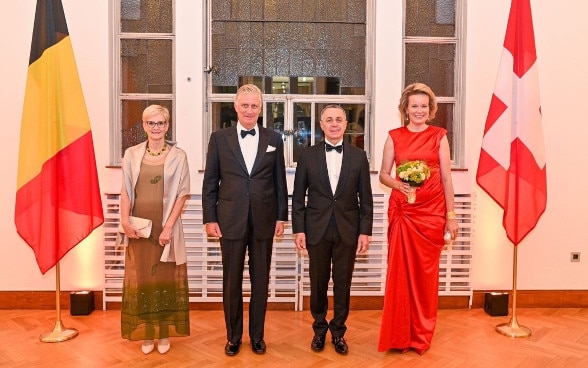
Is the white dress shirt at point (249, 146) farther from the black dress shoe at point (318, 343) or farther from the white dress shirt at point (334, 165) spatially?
the black dress shoe at point (318, 343)

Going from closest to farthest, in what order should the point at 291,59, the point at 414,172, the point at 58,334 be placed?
the point at 414,172, the point at 58,334, the point at 291,59

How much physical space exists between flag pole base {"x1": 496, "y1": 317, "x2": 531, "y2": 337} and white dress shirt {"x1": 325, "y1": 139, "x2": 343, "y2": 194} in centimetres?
184

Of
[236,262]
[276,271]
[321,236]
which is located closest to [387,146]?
[321,236]

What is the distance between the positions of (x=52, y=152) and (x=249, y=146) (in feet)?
4.90

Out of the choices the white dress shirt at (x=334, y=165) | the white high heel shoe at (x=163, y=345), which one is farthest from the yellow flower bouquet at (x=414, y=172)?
the white high heel shoe at (x=163, y=345)

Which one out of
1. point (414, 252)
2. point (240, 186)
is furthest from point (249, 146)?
point (414, 252)

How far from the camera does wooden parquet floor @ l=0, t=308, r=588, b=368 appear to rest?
3463mm

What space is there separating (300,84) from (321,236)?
72.0 inches

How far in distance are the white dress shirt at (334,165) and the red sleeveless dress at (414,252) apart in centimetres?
41

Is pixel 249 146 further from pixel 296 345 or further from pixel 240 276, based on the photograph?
pixel 296 345

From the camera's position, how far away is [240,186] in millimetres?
3336

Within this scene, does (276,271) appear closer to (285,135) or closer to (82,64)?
(285,135)

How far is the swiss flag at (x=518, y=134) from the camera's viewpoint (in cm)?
402

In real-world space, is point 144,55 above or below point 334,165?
above
